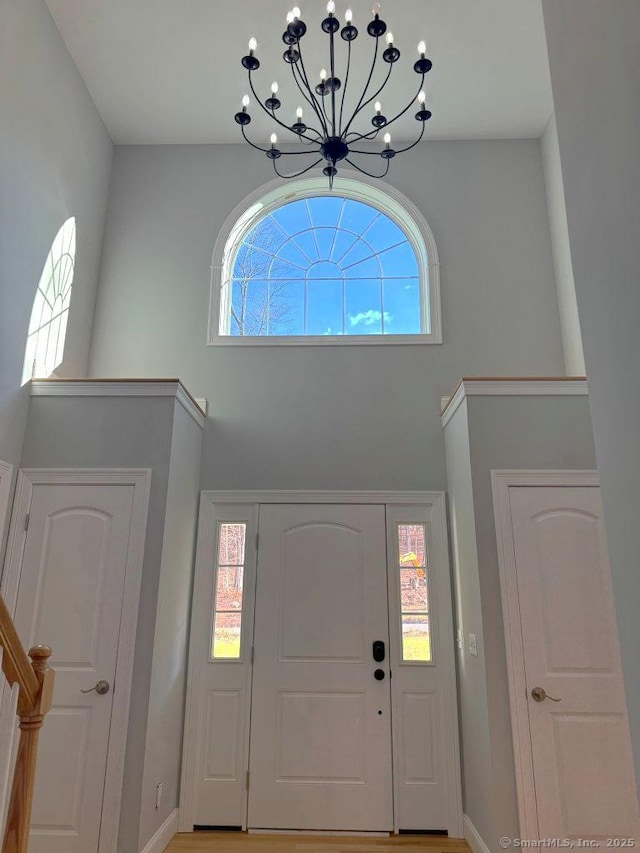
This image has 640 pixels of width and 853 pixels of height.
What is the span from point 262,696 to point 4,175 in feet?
11.6

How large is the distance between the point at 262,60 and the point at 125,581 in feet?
12.5

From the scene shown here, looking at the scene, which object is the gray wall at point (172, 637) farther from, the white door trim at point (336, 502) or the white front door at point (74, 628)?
the white front door at point (74, 628)

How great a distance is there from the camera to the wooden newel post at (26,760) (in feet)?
5.35

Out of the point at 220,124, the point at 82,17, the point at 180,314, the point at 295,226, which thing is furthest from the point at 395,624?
the point at 82,17

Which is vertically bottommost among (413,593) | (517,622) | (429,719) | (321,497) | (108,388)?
(429,719)

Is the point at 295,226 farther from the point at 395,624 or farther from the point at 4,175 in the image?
the point at 395,624

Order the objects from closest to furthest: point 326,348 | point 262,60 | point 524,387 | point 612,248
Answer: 1. point 612,248
2. point 524,387
3. point 262,60
4. point 326,348

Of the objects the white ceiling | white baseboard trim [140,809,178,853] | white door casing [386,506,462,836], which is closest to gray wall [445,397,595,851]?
white door casing [386,506,462,836]

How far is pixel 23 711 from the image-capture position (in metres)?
1.73

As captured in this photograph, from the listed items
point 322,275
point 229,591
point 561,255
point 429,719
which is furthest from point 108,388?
point 561,255

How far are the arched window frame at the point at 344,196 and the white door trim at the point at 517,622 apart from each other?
147cm

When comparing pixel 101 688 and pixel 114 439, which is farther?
pixel 114 439

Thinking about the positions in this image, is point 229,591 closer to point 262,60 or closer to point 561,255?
point 561,255

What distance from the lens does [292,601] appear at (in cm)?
369
